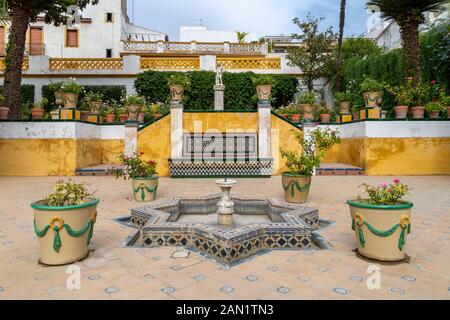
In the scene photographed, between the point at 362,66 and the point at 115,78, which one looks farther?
the point at 115,78

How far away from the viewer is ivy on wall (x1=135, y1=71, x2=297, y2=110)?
64.9 feet

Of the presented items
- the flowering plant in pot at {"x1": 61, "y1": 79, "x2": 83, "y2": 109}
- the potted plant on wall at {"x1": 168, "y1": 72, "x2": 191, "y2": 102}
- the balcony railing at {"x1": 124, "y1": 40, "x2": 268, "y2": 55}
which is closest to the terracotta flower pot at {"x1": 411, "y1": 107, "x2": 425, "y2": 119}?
the potted plant on wall at {"x1": 168, "y1": 72, "x2": 191, "y2": 102}

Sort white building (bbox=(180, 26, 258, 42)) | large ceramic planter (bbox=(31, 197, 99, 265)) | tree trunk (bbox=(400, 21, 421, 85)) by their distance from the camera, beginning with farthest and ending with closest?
white building (bbox=(180, 26, 258, 42))
tree trunk (bbox=(400, 21, 421, 85))
large ceramic planter (bbox=(31, 197, 99, 265))

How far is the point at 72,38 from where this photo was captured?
91.4ft

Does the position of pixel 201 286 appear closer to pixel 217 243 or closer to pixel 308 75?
pixel 217 243

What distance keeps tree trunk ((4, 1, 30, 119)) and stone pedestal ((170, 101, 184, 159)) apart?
6.31 metres

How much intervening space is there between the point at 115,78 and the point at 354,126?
1497cm

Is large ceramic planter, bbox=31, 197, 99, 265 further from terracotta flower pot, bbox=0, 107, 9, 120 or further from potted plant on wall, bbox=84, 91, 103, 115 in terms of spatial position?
potted plant on wall, bbox=84, 91, 103, 115

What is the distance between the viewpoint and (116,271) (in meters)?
3.39

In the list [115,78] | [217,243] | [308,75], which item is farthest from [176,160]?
[308,75]

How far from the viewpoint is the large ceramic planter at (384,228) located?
353 centimetres

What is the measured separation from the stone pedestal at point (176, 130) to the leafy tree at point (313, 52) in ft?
36.9

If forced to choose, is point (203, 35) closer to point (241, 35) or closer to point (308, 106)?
point (241, 35)

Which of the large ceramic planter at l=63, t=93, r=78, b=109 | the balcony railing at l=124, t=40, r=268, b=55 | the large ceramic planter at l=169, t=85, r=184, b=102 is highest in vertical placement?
the balcony railing at l=124, t=40, r=268, b=55
